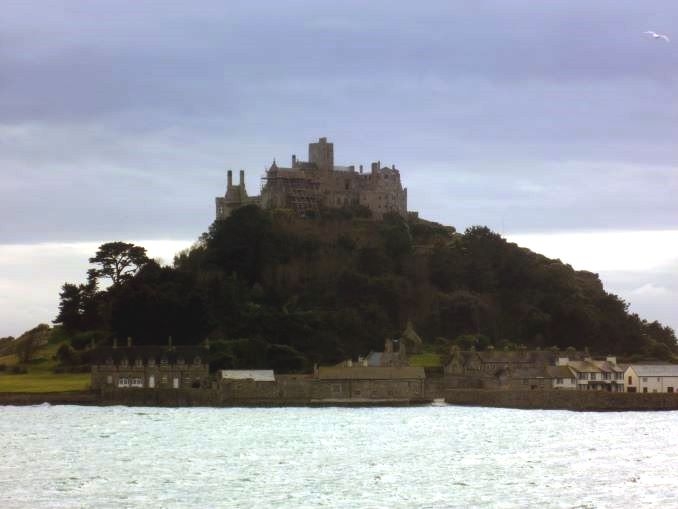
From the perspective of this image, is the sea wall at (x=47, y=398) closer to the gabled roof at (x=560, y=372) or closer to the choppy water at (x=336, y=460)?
the choppy water at (x=336, y=460)

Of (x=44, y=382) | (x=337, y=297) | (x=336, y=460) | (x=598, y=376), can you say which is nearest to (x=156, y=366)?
(x=44, y=382)

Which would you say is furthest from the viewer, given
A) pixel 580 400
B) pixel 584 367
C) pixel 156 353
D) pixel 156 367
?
pixel 584 367

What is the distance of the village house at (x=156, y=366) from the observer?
292 feet

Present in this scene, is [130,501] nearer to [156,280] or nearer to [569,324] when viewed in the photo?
[156,280]

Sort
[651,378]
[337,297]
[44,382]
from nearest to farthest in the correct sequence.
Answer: [651,378], [44,382], [337,297]

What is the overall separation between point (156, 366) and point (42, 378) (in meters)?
9.49

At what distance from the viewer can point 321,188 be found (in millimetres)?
135250

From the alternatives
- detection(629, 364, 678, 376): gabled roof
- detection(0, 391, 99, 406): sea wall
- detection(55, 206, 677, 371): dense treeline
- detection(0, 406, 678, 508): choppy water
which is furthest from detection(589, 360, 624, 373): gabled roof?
detection(0, 391, 99, 406): sea wall

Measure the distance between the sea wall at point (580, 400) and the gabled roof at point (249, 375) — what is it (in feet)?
48.2

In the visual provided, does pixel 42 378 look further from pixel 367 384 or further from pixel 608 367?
pixel 608 367

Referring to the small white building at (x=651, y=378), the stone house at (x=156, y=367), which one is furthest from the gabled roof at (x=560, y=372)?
the stone house at (x=156, y=367)

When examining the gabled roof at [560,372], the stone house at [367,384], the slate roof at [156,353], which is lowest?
the stone house at [367,384]

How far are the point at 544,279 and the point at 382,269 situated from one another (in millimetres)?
16140

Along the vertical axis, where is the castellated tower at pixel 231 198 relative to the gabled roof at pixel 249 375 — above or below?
above
